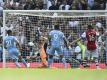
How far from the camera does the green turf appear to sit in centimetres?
852

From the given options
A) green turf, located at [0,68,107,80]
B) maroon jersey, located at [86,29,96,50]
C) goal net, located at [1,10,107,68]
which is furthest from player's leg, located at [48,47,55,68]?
green turf, located at [0,68,107,80]

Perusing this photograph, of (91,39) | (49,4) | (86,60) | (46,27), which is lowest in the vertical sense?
(86,60)

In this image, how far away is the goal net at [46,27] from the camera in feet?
51.3

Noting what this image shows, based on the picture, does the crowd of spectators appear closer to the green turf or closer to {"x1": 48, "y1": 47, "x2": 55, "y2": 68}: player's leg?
{"x1": 48, "y1": 47, "x2": 55, "y2": 68}: player's leg

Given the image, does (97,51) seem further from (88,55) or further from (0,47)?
(0,47)

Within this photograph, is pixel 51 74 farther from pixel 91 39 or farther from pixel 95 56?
pixel 95 56

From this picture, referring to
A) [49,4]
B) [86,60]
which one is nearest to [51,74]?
[86,60]

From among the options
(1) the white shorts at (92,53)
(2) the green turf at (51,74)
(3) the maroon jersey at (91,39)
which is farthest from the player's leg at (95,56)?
(2) the green turf at (51,74)

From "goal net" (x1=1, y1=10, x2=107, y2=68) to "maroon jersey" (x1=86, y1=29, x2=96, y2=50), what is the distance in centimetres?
50

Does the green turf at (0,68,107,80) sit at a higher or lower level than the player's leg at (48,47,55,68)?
higher

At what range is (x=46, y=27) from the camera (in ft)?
52.7

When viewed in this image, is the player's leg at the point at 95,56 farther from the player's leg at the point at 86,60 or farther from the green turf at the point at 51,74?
the green turf at the point at 51,74

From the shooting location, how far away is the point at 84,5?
766 inches

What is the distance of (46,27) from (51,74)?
289 inches
